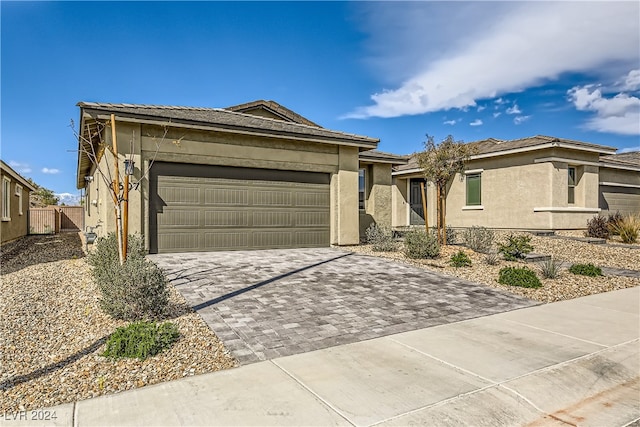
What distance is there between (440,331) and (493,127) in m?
22.7

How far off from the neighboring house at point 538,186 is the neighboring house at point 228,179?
593 centimetres

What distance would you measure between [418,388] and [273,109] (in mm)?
14597

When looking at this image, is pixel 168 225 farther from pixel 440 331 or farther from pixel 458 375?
pixel 458 375

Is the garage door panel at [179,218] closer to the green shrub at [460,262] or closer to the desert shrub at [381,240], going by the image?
the desert shrub at [381,240]

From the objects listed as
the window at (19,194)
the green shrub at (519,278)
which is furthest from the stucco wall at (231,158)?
the window at (19,194)

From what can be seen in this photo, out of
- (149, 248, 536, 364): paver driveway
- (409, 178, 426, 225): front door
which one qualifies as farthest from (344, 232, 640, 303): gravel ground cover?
(409, 178, 426, 225): front door

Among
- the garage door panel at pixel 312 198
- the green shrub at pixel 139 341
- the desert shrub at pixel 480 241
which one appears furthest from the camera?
the garage door panel at pixel 312 198

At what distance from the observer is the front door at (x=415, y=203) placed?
21.9 metres

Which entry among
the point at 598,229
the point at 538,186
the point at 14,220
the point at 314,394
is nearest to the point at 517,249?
the point at 538,186

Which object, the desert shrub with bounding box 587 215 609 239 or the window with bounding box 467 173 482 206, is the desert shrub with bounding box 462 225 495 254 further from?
the window with bounding box 467 173 482 206

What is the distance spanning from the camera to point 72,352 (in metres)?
4.46

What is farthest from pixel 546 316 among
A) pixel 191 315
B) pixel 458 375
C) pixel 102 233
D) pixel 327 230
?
pixel 102 233

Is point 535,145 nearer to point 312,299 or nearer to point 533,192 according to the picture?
point 533,192

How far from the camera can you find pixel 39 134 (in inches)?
508
